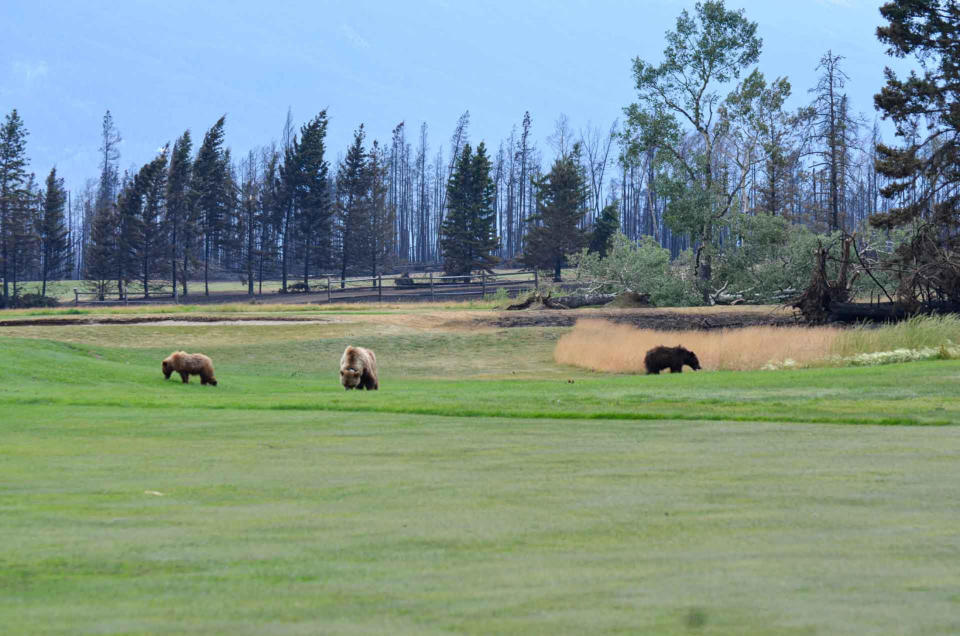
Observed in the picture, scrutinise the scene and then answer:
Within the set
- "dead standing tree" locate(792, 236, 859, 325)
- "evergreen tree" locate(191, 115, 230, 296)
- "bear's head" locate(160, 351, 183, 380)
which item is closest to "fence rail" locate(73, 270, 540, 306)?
"evergreen tree" locate(191, 115, 230, 296)

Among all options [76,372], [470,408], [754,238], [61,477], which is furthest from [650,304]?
[61,477]

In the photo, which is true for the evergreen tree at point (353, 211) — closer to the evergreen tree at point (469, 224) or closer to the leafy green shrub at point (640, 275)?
the evergreen tree at point (469, 224)

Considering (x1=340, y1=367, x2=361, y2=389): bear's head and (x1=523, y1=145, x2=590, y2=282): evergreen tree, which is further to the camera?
(x1=523, y1=145, x2=590, y2=282): evergreen tree

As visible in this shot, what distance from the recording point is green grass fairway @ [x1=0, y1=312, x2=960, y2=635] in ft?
12.6

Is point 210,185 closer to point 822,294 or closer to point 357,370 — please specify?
point 822,294

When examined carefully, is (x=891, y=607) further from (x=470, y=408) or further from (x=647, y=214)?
(x=647, y=214)

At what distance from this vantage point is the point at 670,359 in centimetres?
2734

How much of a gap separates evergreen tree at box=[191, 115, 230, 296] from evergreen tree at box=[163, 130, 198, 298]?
2.68 feet

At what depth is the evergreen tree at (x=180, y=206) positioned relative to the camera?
313ft

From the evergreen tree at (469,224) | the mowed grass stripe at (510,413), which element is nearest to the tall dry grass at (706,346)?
the mowed grass stripe at (510,413)

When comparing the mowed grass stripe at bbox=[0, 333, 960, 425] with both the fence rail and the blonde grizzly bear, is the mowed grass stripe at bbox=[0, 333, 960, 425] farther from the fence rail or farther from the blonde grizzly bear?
the fence rail

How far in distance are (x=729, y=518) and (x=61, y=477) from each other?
4.69 metres

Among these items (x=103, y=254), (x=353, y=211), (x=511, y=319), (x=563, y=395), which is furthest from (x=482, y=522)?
(x=353, y=211)

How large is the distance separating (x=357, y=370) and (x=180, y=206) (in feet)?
265
